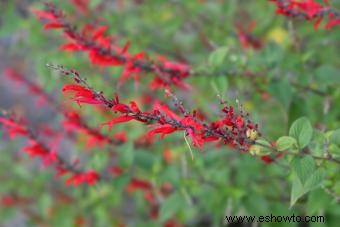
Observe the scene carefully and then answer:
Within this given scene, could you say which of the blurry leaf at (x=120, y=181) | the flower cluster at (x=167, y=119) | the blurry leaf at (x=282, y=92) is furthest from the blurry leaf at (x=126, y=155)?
the flower cluster at (x=167, y=119)

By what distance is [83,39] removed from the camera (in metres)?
2.26

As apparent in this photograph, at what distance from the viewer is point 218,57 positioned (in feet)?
8.13

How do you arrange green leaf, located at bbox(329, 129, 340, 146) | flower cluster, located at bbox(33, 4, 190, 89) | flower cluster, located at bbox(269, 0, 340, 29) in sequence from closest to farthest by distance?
green leaf, located at bbox(329, 129, 340, 146), flower cluster, located at bbox(269, 0, 340, 29), flower cluster, located at bbox(33, 4, 190, 89)

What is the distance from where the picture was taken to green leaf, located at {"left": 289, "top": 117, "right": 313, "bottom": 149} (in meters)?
1.75

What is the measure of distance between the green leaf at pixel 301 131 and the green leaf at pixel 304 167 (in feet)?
0.18

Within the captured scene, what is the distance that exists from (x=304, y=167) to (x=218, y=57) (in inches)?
36.7

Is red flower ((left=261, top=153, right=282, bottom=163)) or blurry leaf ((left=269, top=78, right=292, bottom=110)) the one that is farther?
blurry leaf ((left=269, top=78, right=292, bottom=110))

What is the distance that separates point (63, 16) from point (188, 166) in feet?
4.66

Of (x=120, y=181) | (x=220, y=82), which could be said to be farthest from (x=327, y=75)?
(x=120, y=181)

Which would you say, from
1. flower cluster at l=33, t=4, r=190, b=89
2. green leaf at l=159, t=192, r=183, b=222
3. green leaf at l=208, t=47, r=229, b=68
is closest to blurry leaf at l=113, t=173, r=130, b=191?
green leaf at l=159, t=192, r=183, b=222

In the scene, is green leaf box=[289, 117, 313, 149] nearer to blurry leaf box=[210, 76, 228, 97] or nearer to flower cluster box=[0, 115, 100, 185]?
blurry leaf box=[210, 76, 228, 97]

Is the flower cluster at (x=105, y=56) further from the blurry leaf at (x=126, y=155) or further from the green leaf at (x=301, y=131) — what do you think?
the green leaf at (x=301, y=131)

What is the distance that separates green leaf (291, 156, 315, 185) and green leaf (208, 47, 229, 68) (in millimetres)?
860

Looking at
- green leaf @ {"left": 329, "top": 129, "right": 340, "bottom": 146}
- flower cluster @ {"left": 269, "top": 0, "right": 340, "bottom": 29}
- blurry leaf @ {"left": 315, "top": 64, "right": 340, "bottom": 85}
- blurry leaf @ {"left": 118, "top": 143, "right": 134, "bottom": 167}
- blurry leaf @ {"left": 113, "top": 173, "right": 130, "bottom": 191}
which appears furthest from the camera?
blurry leaf @ {"left": 113, "top": 173, "right": 130, "bottom": 191}
